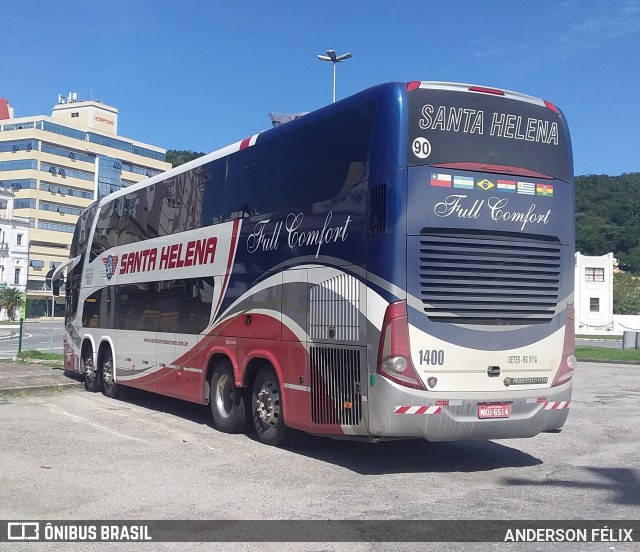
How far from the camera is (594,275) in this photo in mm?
81375

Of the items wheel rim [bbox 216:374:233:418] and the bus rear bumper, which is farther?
wheel rim [bbox 216:374:233:418]

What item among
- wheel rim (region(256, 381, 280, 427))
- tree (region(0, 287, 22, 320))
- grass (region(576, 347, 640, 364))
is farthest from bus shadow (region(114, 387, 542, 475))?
tree (region(0, 287, 22, 320))

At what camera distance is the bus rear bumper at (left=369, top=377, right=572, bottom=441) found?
27.2 ft

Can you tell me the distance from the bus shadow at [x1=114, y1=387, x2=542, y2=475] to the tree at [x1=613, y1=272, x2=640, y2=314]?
89.3 metres

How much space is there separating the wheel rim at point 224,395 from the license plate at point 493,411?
4368mm

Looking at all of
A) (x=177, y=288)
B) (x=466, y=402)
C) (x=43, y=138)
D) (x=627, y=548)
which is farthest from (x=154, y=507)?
(x=43, y=138)

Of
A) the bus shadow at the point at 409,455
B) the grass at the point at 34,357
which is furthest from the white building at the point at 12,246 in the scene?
the bus shadow at the point at 409,455

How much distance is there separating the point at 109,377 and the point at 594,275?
72890 millimetres

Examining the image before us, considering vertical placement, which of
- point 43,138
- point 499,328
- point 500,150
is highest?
point 43,138

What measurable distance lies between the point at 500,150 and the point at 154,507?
214 inches

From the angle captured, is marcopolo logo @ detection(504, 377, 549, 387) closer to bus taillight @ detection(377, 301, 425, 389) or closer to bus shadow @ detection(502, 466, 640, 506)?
bus shadow @ detection(502, 466, 640, 506)

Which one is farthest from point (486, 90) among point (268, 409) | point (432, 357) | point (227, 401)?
point (227, 401)

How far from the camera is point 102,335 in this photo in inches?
669

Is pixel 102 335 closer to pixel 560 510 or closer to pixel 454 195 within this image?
pixel 454 195
